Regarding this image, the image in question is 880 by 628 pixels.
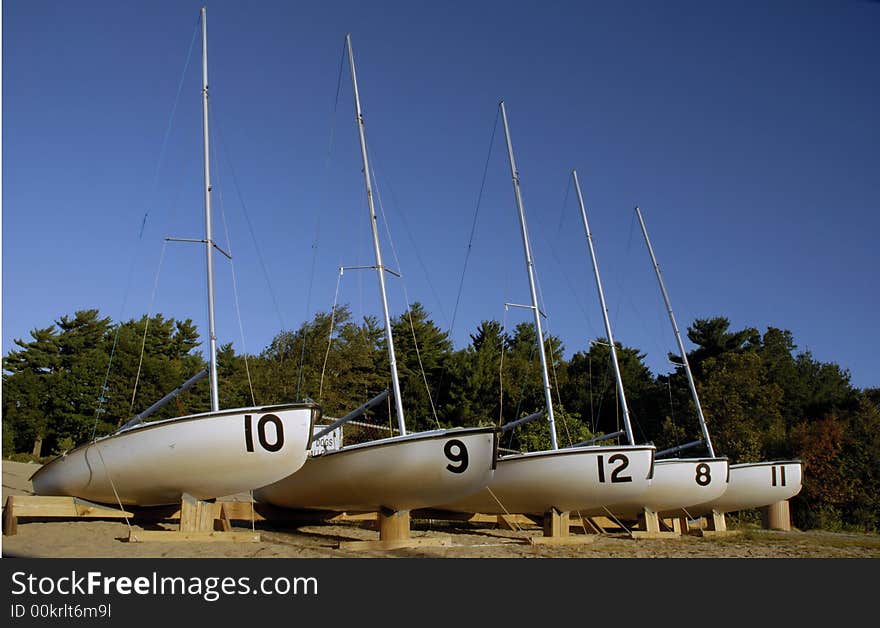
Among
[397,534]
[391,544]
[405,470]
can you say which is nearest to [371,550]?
[391,544]

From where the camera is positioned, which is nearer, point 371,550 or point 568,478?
point 371,550

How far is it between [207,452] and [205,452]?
3cm

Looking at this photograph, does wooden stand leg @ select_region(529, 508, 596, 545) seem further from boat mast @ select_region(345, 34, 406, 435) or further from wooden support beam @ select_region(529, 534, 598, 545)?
boat mast @ select_region(345, 34, 406, 435)

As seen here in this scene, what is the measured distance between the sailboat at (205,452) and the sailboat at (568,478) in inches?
174

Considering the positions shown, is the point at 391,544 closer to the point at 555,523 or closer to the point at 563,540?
the point at 563,540

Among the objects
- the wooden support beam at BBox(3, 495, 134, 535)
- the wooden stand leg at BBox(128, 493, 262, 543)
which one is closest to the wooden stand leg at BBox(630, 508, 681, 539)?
the wooden stand leg at BBox(128, 493, 262, 543)

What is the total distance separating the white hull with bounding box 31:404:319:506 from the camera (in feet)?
34.9

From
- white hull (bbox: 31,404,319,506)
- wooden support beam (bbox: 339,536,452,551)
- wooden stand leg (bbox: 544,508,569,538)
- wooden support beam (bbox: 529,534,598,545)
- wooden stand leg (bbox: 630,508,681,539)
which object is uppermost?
white hull (bbox: 31,404,319,506)

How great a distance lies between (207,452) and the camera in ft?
34.9

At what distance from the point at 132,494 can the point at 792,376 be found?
121 ft

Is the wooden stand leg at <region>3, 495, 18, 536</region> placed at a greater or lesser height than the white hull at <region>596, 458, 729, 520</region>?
greater

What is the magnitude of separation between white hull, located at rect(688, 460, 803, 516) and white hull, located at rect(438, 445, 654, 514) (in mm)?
6399

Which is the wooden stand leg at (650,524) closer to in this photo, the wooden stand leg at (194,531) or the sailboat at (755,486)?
the sailboat at (755,486)

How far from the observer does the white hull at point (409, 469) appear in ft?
37.5
